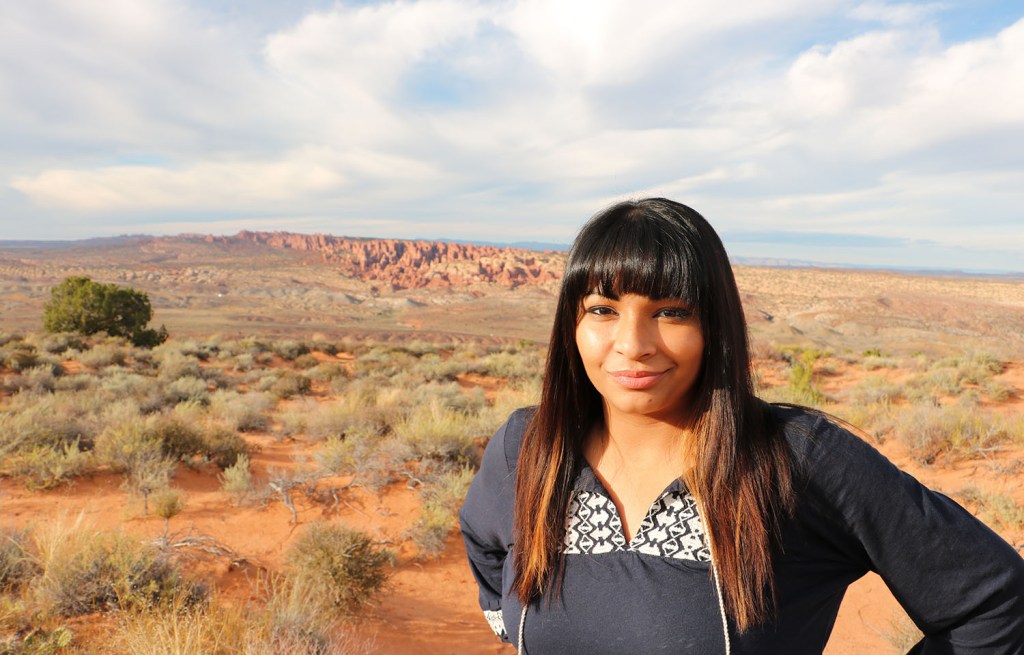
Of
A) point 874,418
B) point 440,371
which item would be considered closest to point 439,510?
point 874,418

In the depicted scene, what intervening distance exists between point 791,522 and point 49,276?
106739 mm

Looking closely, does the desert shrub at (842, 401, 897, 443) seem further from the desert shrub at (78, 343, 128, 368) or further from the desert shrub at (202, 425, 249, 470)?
the desert shrub at (78, 343, 128, 368)

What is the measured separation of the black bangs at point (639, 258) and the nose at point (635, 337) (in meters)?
0.06

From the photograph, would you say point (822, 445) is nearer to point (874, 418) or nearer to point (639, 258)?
point (639, 258)

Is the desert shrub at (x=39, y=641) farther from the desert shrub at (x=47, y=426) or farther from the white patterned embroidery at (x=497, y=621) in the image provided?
the desert shrub at (x=47, y=426)

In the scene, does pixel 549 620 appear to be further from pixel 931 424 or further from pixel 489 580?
pixel 931 424

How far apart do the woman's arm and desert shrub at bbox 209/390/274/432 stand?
27.1 ft

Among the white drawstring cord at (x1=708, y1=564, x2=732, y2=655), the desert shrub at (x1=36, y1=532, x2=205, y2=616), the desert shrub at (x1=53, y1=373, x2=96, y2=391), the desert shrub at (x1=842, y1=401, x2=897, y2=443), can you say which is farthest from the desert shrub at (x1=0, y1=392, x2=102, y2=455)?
the desert shrub at (x1=842, y1=401, x2=897, y2=443)

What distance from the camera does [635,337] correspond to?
129cm

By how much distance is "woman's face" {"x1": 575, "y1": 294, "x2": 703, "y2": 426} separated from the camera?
130 centimetres

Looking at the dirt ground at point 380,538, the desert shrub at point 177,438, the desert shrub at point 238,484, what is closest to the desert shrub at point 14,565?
the dirt ground at point 380,538

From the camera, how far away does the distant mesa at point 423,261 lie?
9544 cm

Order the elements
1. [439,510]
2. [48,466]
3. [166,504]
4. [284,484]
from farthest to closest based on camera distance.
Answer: [284,484], [48,466], [439,510], [166,504]

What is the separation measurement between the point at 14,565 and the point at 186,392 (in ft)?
22.1
